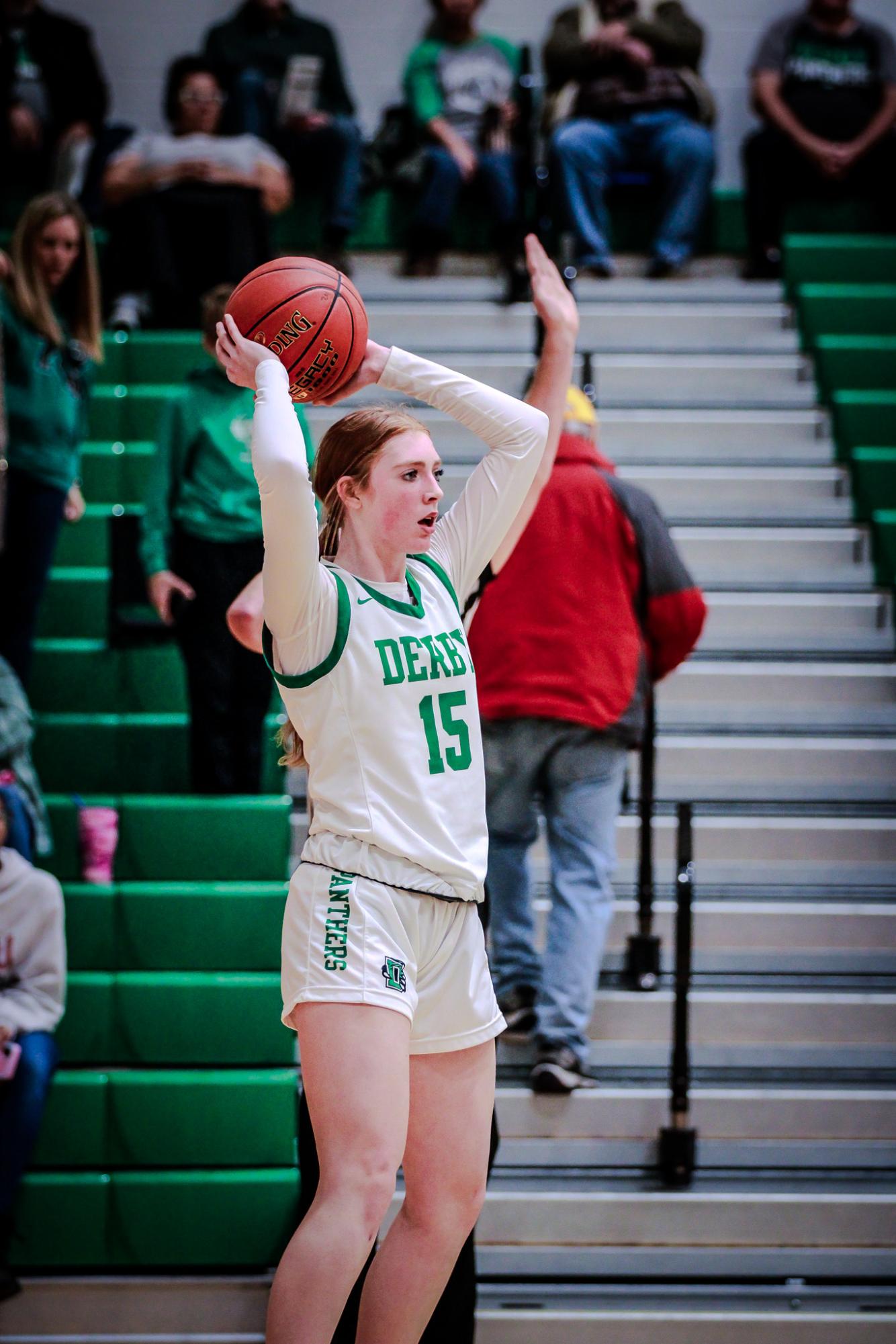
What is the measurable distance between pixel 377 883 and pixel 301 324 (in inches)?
36.7

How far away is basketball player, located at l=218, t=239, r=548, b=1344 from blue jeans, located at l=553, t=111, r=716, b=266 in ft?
15.9

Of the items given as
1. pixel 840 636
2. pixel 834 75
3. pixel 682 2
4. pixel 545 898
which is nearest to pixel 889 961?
pixel 545 898

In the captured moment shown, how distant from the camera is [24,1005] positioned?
13.2 ft

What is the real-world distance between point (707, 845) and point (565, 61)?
440cm

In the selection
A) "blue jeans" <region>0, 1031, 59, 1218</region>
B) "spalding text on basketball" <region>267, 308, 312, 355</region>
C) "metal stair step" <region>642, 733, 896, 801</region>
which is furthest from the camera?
"metal stair step" <region>642, 733, 896, 801</region>

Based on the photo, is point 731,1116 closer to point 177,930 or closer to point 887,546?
point 177,930

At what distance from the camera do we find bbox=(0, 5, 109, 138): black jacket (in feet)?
25.1

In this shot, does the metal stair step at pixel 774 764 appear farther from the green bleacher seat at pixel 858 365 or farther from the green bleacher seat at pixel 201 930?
the green bleacher seat at pixel 858 365

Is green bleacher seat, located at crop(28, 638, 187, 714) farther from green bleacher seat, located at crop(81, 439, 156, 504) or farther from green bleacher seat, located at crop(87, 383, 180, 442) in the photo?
green bleacher seat, located at crop(87, 383, 180, 442)

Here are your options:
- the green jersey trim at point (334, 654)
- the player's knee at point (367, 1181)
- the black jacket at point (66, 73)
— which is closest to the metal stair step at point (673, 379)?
the black jacket at point (66, 73)

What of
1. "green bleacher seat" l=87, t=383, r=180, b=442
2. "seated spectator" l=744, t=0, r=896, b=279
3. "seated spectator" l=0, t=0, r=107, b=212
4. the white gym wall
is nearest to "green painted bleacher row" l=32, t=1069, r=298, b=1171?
"green bleacher seat" l=87, t=383, r=180, b=442

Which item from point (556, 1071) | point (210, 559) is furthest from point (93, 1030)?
point (210, 559)

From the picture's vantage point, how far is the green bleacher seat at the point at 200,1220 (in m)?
4.00

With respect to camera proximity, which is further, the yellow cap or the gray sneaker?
the yellow cap
